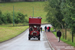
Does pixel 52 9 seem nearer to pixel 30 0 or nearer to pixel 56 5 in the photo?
pixel 56 5

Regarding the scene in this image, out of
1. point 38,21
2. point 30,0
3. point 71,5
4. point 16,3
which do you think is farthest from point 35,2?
point 71,5

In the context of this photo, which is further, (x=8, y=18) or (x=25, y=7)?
(x=25, y=7)

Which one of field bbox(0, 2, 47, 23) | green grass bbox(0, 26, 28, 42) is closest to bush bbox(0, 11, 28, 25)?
green grass bbox(0, 26, 28, 42)

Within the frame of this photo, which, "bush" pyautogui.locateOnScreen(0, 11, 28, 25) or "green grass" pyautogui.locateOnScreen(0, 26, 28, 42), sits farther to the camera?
"bush" pyautogui.locateOnScreen(0, 11, 28, 25)

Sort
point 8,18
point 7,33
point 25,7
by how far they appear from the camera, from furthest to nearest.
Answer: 1. point 25,7
2. point 8,18
3. point 7,33

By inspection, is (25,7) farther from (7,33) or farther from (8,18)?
(7,33)

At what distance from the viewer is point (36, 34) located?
31359 mm

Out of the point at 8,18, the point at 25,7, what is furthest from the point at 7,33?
the point at 25,7

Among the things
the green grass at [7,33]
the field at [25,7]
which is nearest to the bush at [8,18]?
the green grass at [7,33]

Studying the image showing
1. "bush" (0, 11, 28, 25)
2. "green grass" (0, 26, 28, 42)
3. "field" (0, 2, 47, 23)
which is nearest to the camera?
"green grass" (0, 26, 28, 42)

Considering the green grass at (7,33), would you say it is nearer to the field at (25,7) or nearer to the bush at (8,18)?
the bush at (8,18)

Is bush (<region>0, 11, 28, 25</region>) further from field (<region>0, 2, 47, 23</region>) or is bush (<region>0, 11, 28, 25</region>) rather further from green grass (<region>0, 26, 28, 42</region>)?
field (<region>0, 2, 47, 23</region>)

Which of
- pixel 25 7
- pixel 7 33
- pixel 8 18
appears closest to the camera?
pixel 7 33

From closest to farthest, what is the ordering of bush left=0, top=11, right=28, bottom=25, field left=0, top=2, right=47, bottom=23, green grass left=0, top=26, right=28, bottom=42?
green grass left=0, top=26, right=28, bottom=42, bush left=0, top=11, right=28, bottom=25, field left=0, top=2, right=47, bottom=23
